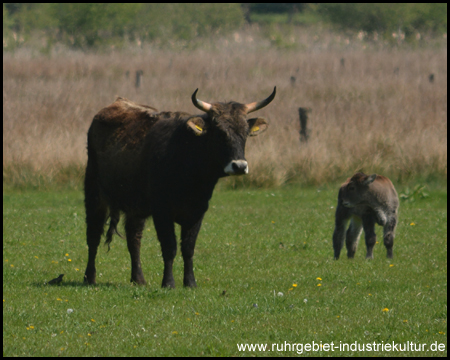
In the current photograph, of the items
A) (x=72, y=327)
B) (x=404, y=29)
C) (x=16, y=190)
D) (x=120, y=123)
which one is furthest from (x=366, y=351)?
(x=404, y=29)

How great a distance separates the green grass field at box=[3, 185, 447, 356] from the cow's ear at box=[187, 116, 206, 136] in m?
1.92

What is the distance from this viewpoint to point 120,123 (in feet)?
34.4

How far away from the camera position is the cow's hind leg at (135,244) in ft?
32.8

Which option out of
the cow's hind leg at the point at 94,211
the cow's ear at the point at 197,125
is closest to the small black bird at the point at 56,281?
the cow's hind leg at the point at 94,211

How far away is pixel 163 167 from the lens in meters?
9.48

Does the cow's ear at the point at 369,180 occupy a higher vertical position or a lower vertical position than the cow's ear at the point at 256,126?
lower

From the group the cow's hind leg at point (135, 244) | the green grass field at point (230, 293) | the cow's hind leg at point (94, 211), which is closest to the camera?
the green grass field at point (230, 293)

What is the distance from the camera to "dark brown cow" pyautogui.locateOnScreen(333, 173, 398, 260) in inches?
463

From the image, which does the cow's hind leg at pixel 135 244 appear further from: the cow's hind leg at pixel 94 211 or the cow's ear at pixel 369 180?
the cow's ear at pixel 369 180

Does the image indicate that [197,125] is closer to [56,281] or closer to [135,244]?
[135,244]

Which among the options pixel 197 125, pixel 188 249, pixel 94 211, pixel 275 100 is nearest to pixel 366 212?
pixel 188 249

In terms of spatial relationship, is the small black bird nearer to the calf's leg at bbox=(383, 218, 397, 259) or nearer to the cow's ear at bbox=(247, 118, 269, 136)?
the cow's ear at bbox=(247, 118, 269, 136)

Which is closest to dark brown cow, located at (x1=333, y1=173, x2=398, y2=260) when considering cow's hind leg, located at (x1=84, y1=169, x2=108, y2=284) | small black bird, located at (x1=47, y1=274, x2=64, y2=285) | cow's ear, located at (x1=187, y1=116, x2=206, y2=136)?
cow's ear, located at (x1=187, y1=116, x2=206, y2=136)

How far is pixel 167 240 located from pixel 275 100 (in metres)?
21.0
